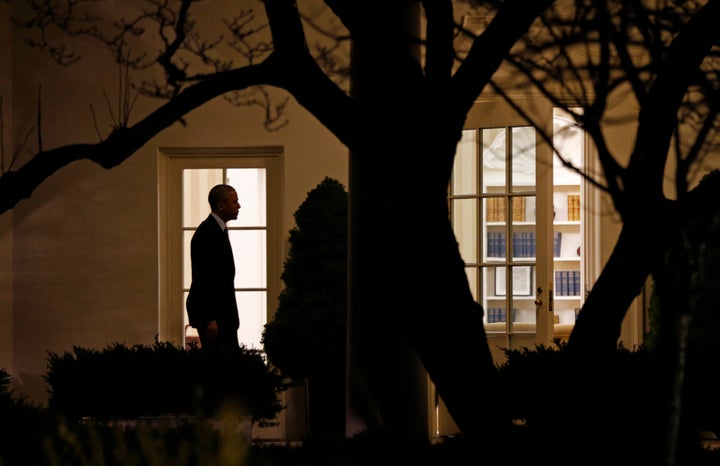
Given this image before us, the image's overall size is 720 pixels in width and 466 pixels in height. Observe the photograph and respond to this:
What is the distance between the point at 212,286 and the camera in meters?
6.71

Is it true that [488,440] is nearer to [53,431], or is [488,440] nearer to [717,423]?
[53,431]

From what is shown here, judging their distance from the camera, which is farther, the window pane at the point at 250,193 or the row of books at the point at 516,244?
the window pane at the point at 250,193

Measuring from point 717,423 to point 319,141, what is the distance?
4.20 meters

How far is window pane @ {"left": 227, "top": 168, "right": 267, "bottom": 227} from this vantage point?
8625 mm

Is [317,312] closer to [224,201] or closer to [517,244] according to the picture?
[224,201]

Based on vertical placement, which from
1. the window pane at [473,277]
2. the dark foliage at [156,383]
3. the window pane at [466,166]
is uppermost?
the window pane at [466,166]

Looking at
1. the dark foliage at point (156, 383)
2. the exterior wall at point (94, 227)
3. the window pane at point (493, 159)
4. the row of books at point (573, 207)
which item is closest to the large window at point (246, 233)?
the exterior wall at point (94, 227)

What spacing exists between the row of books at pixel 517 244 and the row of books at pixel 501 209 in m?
0.10

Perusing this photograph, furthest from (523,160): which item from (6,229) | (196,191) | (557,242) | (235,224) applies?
(6,229)

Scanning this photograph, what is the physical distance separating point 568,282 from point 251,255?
3887 mm

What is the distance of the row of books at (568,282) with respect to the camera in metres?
11.1

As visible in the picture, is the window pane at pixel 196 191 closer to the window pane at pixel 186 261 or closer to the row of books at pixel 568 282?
the window pane at pixel 186 261

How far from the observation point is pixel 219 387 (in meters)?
5.50

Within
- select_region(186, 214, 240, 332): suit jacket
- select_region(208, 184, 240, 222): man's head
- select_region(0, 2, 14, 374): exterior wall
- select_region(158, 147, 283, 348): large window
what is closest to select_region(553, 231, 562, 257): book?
select_region(158, 147, 283, 348): large window
